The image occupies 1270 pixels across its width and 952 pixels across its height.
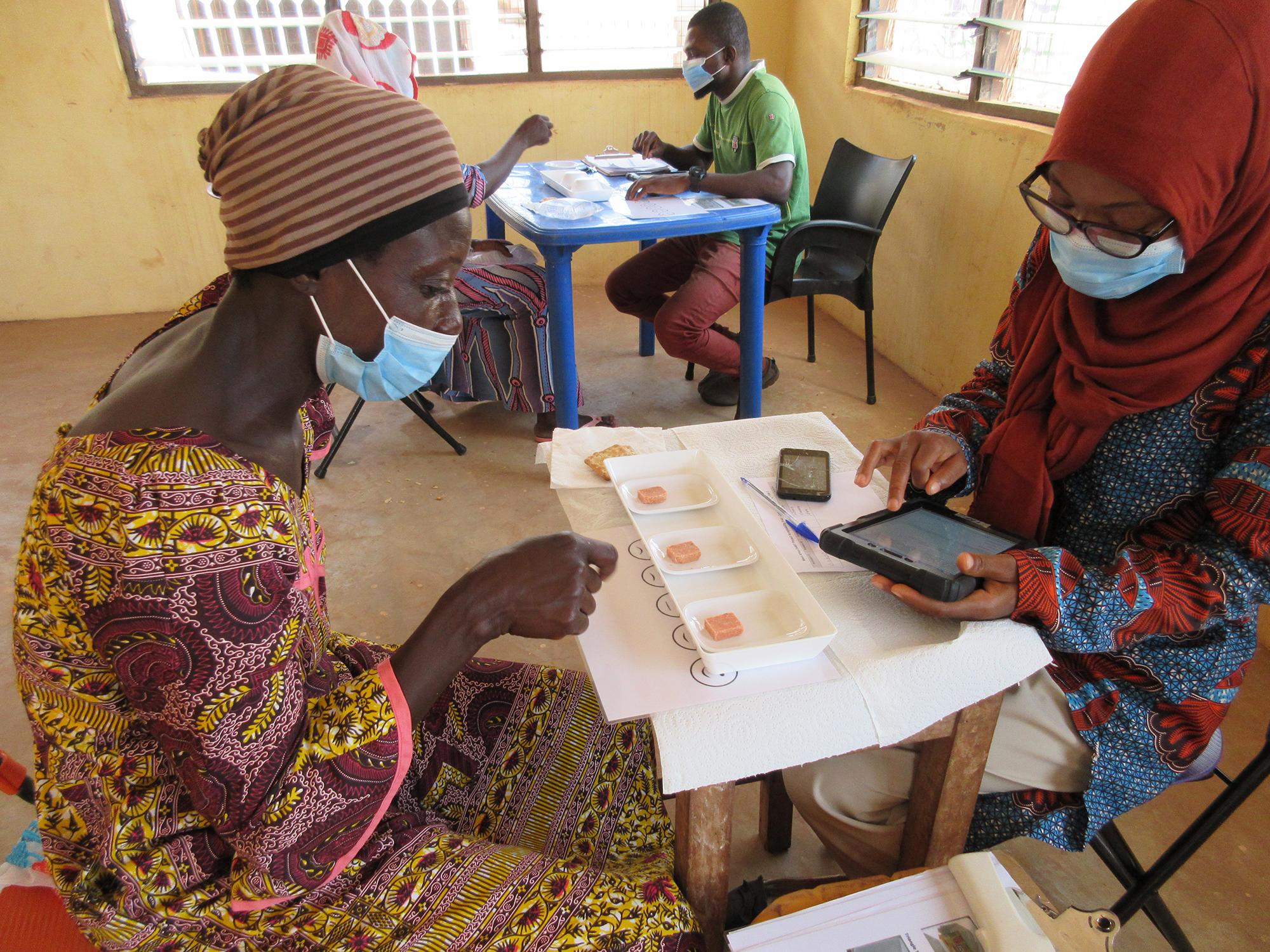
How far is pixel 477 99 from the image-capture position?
4.93 m

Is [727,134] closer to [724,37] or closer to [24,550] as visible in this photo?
[724,37]

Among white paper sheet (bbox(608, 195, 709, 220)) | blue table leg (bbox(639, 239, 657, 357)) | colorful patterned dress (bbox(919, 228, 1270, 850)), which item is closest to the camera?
colorful patterned dress (bbox(919, 228, 1270, 850))

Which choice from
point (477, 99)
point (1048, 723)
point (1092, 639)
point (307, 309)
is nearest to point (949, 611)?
point (1092, 639)

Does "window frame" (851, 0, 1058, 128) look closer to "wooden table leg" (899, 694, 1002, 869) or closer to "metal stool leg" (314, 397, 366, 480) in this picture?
"wooden table leg" (899, 694, 1002, 869)

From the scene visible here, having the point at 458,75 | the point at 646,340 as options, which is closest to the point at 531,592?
the point at 646,340

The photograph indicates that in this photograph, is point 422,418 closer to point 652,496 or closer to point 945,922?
point 652,496

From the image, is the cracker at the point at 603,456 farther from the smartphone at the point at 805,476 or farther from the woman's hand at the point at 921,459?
the woman's hand at the point at 921,459

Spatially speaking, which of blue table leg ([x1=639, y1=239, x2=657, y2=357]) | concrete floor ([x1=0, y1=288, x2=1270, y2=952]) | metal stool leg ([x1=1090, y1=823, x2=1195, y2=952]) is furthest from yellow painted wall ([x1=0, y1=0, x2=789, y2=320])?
metal stool leg ([x1=1090, y1=823, x2=1195, y2=952])

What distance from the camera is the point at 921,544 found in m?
1.11

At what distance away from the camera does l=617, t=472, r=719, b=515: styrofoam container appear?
1249 mm

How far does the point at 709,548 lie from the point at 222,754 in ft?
2.14

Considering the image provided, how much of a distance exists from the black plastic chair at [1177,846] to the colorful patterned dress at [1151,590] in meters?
0.07

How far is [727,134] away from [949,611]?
3.17 meters

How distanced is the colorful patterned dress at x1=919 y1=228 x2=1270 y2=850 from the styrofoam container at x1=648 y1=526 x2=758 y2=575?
36cm
